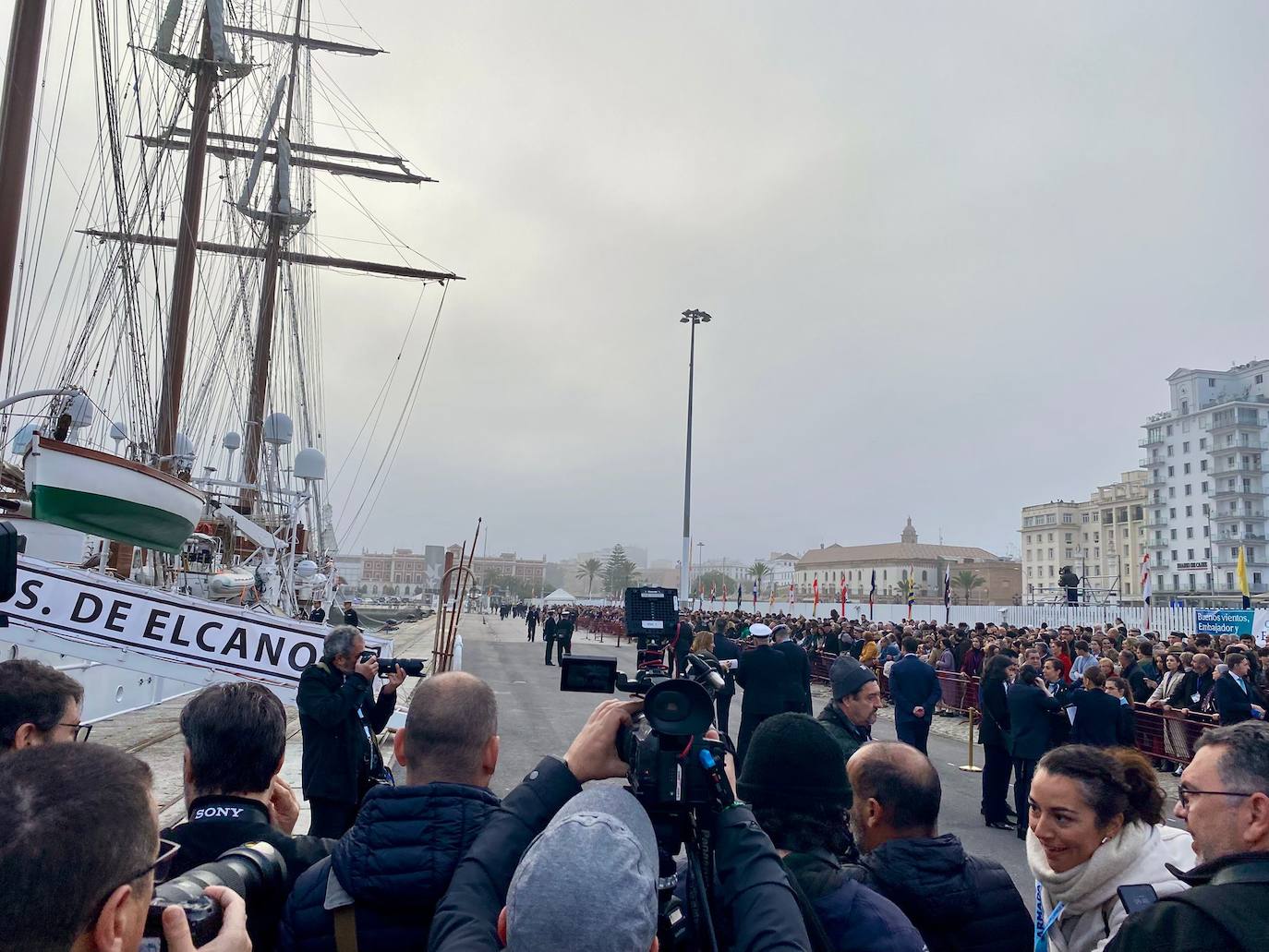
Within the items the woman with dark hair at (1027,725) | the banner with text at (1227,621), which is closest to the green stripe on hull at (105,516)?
the woman with dark hair at (1027,725)

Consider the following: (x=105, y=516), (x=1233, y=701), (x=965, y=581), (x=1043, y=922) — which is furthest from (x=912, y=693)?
(x=965, y=581)

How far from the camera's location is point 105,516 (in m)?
12.4

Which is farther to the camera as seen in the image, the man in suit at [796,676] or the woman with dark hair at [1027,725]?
the man in suit at [796,676]

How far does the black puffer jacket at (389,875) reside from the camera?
2.22m

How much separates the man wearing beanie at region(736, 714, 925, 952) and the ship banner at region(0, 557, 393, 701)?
26.9ft

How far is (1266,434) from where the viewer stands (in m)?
91.2

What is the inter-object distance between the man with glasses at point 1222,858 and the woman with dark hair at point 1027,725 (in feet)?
21.3

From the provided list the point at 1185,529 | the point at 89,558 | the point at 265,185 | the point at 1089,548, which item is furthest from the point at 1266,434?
the point at 89,558

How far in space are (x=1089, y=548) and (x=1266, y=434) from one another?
1012 inches

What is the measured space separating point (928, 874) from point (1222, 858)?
84 centimetres

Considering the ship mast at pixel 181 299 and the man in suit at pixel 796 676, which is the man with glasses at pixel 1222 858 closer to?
the man in suit at pixel 796 676

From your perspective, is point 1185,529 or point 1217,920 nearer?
point 1217,920

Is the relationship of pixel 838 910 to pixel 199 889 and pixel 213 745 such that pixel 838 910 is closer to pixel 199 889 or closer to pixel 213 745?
pixel 199 889

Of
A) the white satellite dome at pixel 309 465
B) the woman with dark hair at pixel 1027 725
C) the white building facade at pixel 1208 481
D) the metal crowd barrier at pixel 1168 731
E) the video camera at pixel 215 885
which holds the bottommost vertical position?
the metal crowd barrier at pixel 1168 731
